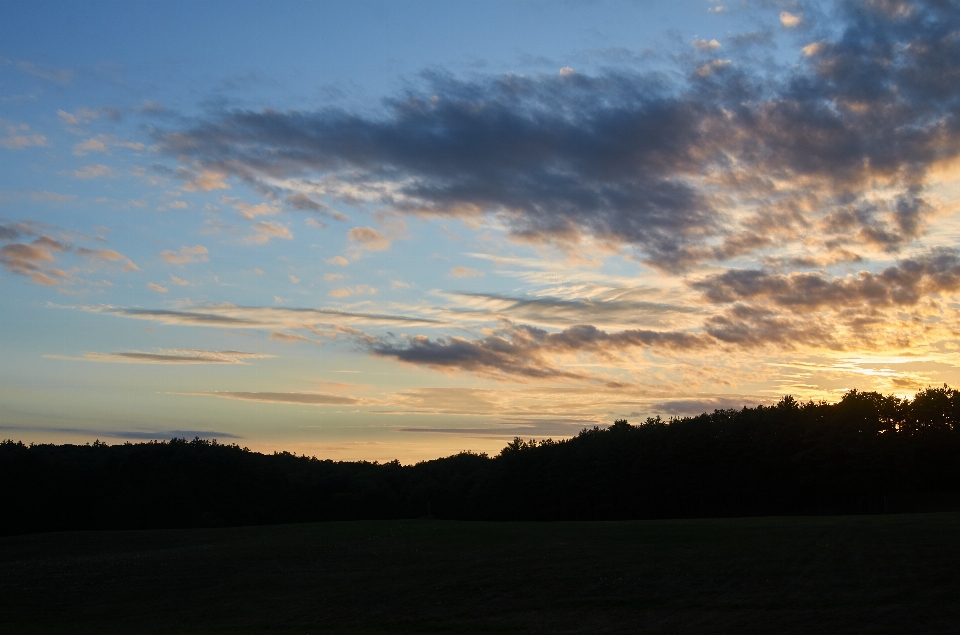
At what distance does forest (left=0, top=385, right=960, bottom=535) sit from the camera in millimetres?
73562

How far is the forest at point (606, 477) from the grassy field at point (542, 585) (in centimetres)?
3699

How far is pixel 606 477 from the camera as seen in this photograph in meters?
88.6

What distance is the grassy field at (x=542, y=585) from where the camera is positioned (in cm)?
2222

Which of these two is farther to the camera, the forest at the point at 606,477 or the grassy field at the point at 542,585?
the forest at the point at 606,477

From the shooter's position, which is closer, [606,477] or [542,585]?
[542,585]

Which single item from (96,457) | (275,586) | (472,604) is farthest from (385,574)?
(96,457)

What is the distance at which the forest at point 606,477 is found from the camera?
73.6 metres

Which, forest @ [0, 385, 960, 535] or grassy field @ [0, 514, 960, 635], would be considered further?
forest @ [0, 385, 960, 535]

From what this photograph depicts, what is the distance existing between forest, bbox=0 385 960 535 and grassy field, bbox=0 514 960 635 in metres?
37.0

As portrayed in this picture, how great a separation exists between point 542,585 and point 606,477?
6248 centimetres

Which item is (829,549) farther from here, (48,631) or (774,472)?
(774,472)

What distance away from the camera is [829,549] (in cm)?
2927

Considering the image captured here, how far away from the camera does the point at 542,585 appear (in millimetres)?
28109

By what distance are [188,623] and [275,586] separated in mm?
6344
